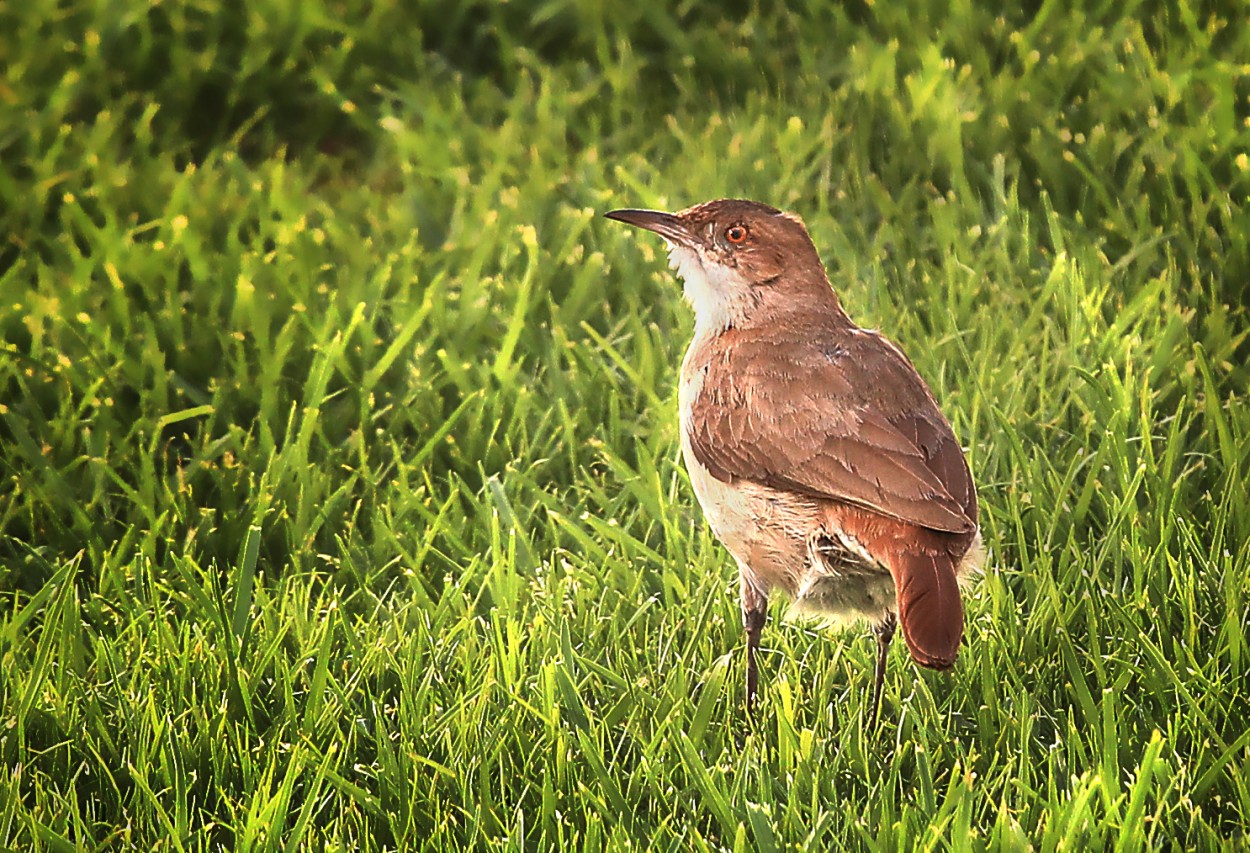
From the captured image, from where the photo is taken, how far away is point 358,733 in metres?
4.02

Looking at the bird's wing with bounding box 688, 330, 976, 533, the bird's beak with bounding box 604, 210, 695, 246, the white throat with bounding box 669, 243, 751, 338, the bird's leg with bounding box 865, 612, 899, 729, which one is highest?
Result: the bird's beak with bounding box 604, 210, 695, 246

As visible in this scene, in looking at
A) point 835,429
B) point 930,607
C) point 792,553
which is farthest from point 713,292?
point 930,607

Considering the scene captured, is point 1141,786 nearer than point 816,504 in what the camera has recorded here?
Yes

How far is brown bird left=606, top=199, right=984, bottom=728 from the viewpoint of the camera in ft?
12.5

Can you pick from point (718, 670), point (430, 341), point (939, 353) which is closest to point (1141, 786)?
point (718, 670)

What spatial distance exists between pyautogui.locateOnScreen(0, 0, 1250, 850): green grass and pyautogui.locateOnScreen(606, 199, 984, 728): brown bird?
1.03 ft

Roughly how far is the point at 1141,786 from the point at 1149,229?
120 inches

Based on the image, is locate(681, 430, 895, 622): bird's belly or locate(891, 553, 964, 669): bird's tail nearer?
locate(891, 553, 964, 669): bird's tail

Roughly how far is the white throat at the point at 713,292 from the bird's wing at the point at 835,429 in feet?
0.61

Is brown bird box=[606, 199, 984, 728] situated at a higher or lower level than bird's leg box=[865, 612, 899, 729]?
higher

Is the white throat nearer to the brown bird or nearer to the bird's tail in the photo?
the brown bird

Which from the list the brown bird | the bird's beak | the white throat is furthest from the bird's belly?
the bird's beak

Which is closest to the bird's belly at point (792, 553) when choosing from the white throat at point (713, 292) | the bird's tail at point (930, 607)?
the bird's tail at point (930, 607)

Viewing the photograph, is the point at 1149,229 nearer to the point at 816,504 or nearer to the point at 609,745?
the point at 816,504
